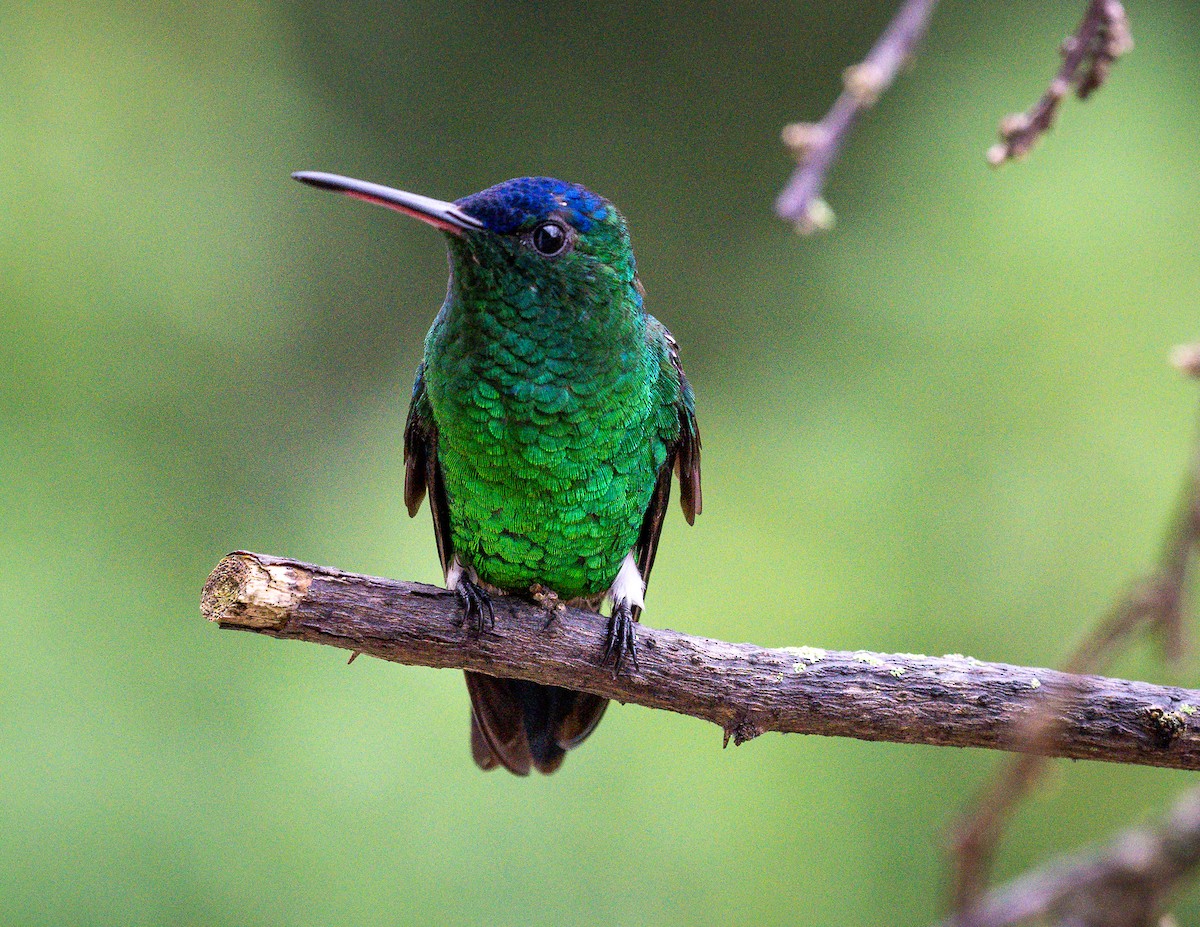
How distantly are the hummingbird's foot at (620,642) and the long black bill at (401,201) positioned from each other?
83cm

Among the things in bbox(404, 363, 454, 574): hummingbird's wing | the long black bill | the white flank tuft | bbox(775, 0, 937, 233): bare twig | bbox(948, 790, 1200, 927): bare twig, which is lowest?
bbox(948, 790, 1200, 927): bare twig

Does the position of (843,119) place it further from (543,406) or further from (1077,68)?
(543,406)

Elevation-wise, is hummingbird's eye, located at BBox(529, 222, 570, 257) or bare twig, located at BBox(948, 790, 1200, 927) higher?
hummingbird's eye, located at BBox(529, 222, 570, 257)

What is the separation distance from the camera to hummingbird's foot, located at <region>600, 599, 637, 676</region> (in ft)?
7.66

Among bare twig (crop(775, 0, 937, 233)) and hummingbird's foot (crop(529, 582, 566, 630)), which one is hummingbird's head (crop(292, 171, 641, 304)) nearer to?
hummingbird's foot (crop(529, 582, 566, 630))

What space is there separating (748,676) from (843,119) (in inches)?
47.5

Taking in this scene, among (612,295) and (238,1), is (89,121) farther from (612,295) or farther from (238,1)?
(612,295)

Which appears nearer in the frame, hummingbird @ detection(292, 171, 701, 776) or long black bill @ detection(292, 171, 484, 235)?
long black bill @ detection(292, 171, 484, 235)

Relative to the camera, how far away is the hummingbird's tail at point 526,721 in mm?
2869

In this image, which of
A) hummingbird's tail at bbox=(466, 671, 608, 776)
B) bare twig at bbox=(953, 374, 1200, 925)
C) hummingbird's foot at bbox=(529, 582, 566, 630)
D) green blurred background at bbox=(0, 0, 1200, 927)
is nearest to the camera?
bare twig at bbox=(953, 374, 1200, 925)

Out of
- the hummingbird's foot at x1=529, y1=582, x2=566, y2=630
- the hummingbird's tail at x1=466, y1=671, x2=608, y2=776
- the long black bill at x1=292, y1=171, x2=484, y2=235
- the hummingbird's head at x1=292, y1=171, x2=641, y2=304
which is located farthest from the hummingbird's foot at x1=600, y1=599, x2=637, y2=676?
the long black bill at x1=292, y1=171, x2=484, y2=235

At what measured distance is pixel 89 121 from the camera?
15.3ft

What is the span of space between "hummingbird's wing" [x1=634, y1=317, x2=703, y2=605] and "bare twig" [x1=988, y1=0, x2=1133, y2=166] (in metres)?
1.22

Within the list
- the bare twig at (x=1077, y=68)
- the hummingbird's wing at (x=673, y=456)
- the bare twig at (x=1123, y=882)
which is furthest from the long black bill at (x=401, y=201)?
the bare twig at (x=1123, y=882)
